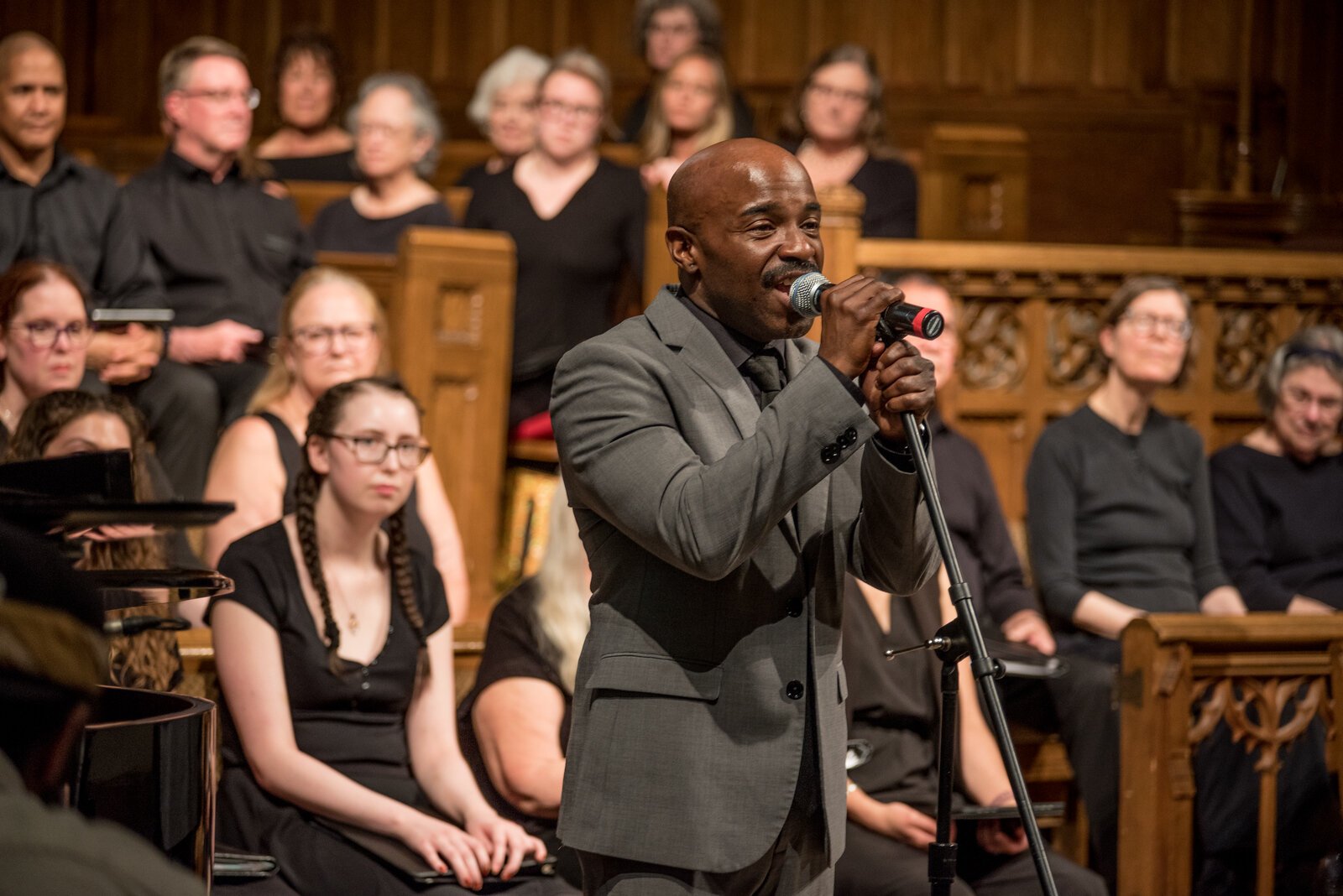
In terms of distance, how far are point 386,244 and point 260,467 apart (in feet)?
5.05

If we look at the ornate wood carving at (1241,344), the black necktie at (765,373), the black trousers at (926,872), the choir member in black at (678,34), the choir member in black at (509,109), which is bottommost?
the black trousers at (926,872)

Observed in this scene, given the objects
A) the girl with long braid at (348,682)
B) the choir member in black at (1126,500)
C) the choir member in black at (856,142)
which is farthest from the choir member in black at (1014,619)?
the girl with long braid at (348,682)

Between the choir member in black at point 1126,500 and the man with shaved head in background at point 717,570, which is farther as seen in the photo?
the choir member in black at point 1126,500

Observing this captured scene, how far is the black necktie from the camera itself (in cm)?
189

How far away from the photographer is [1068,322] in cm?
487

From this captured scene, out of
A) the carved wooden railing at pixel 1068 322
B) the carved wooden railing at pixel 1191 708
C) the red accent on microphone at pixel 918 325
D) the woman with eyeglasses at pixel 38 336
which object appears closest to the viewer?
the red accent on microphone at pixel 918 325

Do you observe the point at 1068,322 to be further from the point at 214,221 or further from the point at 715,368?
the point at 715,368

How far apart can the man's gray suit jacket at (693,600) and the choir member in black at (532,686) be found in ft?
4.46

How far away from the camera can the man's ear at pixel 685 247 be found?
1848 mm

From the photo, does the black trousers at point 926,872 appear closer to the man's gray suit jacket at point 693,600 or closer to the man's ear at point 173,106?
the man's gray suit jacket at point 693,600

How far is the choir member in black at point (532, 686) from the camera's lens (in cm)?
318

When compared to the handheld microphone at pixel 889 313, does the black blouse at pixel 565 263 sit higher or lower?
higher

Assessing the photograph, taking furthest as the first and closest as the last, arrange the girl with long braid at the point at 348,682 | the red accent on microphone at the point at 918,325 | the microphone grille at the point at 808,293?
the girl with long braid at the point at 348,682
the microphone grille at the point at 808,293
the red accent on microphone at the point at 918,325

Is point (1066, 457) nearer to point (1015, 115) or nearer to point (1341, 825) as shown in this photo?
point (1341, 825)
